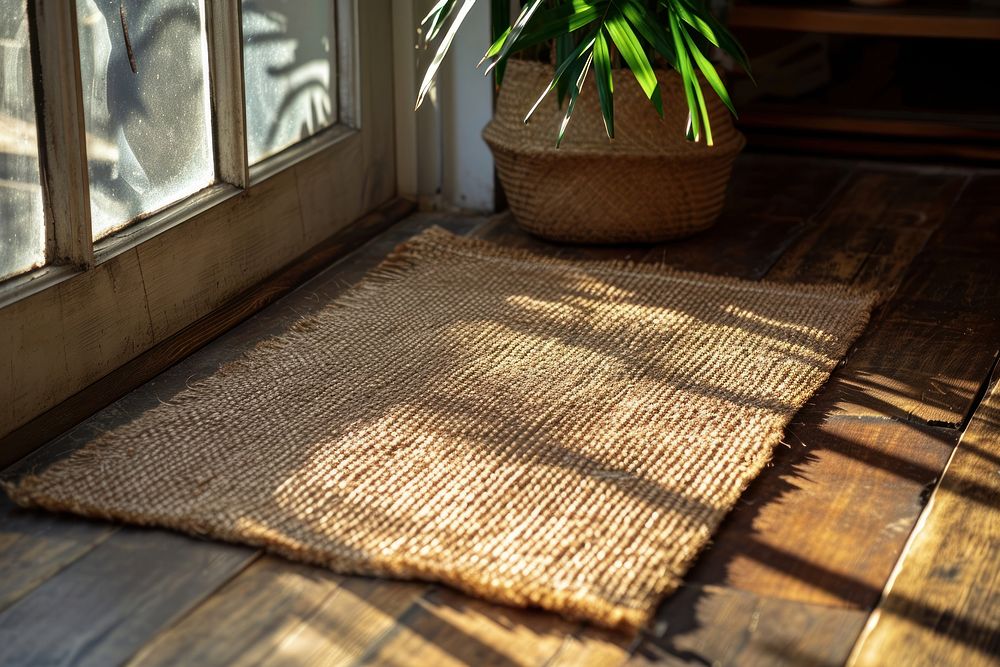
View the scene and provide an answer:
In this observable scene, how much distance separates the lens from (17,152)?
1617 mm

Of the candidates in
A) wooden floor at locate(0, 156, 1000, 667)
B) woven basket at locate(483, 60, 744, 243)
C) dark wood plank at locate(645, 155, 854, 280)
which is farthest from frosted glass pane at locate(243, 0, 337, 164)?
dark wood plank at locate(645, 155, 854, 280)

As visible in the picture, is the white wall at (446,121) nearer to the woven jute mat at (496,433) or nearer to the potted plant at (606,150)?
the potted plant at (606,150)

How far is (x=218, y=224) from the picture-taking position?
6.81 feet

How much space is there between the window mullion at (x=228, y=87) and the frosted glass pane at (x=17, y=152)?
1.49 ft

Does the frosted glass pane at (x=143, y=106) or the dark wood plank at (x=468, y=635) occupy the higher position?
the frosted glass pane at (x=143, y=106)

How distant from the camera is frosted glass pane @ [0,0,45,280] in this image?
5.19ft

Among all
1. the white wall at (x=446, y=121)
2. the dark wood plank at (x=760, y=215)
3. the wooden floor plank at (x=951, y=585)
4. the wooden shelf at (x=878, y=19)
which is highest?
the wooden shelf at (x=878, y=19)

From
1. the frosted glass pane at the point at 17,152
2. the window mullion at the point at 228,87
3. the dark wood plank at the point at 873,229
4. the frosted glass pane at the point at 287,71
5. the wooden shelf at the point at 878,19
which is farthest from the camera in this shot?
the wooden shelf at the point at 878,19

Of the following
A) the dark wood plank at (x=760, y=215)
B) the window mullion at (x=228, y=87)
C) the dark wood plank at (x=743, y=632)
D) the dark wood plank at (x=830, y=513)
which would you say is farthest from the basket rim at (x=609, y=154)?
the dark wood plank at (x=743, y=632)

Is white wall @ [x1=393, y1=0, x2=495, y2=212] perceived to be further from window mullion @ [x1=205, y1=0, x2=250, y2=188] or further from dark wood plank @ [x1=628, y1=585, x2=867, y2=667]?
dark wood plank @ [x1=628, y1=585, x2=867, y2=667]

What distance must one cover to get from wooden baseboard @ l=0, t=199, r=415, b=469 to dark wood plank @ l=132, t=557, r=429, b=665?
441 millimetres

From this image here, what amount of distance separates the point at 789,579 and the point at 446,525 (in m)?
0.38

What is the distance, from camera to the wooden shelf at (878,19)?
3.10 m

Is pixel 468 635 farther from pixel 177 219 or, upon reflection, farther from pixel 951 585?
pixel 177 219
